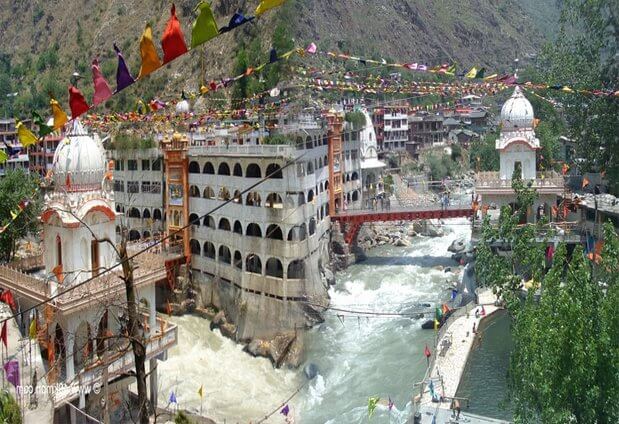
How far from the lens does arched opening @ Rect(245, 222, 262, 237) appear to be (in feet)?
101

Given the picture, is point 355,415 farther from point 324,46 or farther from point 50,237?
point 324,46

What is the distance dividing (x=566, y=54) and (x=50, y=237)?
90.3 ft

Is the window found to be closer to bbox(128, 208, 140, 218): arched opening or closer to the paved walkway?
bbox(128, 208, 140, 218): arched opening

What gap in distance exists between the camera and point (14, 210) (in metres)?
25.6

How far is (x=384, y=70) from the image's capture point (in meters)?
80.7

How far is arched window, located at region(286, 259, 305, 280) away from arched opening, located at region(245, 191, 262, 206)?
3.17 m

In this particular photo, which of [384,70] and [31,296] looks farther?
[384,70]

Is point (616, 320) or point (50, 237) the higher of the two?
point (50, 237)

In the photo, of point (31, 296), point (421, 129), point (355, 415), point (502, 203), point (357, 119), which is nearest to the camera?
point (31, 296)

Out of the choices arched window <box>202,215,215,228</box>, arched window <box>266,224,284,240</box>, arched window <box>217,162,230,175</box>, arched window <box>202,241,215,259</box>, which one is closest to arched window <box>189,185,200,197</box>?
arched window <box>202,215,215,228</box>

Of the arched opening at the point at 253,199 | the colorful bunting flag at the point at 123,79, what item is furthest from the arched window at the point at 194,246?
the colorful bunting flag at the point at 123,79

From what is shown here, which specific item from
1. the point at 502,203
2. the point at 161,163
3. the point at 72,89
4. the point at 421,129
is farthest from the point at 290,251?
the point at 421,129

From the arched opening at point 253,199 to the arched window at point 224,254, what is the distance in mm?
2452

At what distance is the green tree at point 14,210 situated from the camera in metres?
25.2
